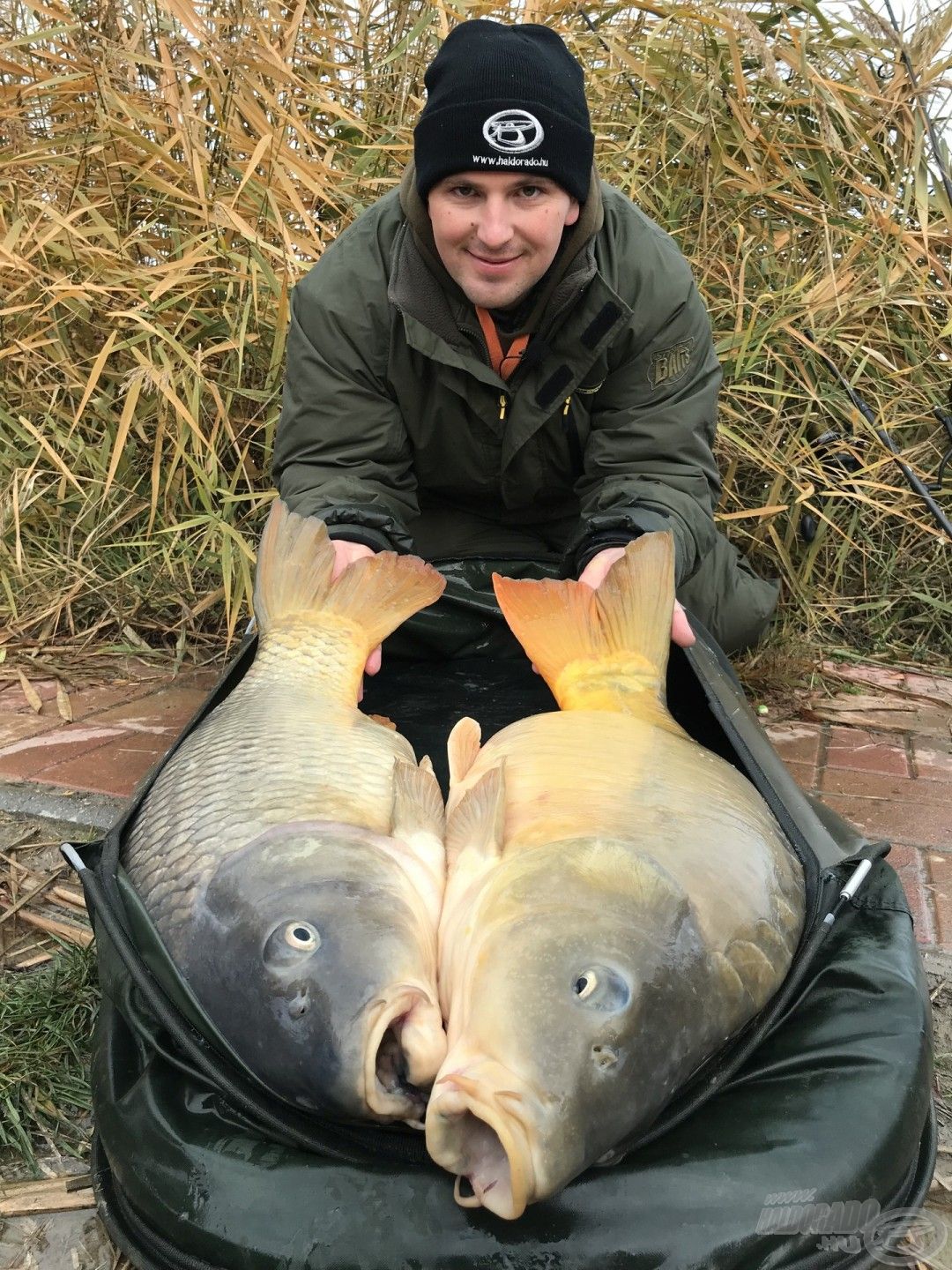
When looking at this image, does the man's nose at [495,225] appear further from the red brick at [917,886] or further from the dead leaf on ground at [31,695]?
the dead leaf on ground at [31,695]

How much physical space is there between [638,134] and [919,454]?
1.27 metres

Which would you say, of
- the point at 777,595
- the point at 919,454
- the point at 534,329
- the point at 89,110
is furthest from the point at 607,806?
the point at 89,110

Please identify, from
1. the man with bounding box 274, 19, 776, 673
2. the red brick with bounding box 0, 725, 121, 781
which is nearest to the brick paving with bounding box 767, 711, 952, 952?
the man with bounding box 274, 19, 776, 673

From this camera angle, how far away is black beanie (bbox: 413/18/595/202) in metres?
2.02

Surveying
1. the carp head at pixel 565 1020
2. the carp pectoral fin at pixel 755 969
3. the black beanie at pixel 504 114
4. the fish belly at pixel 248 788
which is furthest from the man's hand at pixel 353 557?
the carp pectoral fin at pixel 755 969

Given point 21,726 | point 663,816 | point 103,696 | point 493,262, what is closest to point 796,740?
point 493,262

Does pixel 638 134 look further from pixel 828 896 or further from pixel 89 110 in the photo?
pixel 828 896

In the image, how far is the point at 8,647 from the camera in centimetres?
297

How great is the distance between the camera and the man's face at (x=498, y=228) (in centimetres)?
208

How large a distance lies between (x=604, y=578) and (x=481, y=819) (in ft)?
2.19

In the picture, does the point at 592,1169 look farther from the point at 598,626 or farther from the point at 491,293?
the point at 491,293

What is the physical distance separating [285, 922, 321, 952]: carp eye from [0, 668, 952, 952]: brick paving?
3.41 feet

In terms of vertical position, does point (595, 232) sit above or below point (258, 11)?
below

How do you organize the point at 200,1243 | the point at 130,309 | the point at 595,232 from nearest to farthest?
the point at 200,1243, the point at 595,232, the point at 130,309
